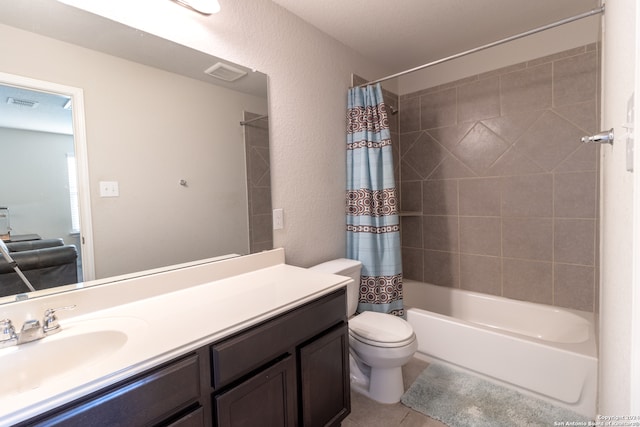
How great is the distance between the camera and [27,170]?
3.27ft

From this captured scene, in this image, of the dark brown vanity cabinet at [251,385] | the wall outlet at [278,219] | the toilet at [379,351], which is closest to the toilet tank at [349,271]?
the toilet at [379,351]

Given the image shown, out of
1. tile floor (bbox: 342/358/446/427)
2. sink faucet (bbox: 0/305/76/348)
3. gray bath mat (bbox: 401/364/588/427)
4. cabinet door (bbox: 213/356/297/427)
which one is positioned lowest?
tile floor (bbox: 342/358/446/427)

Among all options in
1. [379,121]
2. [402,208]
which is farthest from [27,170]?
[402,208]

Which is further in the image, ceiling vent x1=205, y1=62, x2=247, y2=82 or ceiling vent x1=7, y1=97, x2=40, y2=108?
ceiling vent x1=205, y1=62, x2=247, y2=82

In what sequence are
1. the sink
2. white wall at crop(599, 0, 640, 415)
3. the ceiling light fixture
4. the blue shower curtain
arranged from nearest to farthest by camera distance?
white wall at crop(599, 0, 640, 415) < the sink < the ceiling light fixture < the blue shower curtain

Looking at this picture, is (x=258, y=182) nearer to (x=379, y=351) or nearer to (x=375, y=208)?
(x=375, y=208)

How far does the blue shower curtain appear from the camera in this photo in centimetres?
216

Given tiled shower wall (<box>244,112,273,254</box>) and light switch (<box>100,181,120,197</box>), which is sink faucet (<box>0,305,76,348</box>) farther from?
tiled shower wall (<box>244,112,273,254</box>)

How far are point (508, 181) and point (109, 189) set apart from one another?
2602mm

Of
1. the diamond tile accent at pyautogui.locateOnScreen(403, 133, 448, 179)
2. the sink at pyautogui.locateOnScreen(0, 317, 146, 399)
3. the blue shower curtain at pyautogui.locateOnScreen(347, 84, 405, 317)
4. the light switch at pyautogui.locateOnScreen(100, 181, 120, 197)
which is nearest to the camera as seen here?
the sink at pyautogui.locateOnScreen(0, 317, 146, 399)

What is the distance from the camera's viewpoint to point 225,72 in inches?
60.6

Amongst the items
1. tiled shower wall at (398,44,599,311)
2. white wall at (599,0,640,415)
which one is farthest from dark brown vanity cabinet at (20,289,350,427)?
tiled shower wall at (398,44,599,311)

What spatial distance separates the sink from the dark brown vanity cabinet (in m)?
0.12

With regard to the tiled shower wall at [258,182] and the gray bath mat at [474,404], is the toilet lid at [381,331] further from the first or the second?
the tiled shower wall at [258,182]
